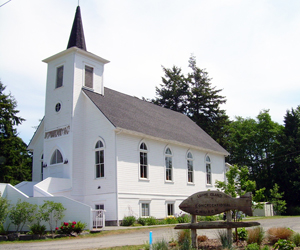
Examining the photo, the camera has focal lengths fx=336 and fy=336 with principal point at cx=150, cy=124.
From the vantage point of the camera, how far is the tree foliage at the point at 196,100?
185 ft

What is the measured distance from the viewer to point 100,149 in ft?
77.9

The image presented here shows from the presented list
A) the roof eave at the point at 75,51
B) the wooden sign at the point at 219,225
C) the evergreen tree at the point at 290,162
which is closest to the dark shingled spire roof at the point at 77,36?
the roof eave at the point at 75,51

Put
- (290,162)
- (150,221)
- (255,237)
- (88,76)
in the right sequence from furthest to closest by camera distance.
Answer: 1. (290,162)
2. (88,76)
3. (150,221)
4. (255,237)

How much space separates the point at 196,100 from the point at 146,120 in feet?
101

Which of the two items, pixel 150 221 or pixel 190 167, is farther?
pixel 190 167

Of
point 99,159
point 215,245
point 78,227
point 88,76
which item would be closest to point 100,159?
point 99,159

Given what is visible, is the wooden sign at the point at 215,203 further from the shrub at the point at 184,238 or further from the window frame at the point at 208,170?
the window frame at the point at 208,170

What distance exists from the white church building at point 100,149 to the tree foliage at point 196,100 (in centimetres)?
2702

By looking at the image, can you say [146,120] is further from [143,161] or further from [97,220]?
[97,220]

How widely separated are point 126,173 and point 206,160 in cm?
1235

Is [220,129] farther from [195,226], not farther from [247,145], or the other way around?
[195,226]

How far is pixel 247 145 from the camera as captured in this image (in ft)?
184

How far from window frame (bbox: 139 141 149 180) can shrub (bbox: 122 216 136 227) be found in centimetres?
348

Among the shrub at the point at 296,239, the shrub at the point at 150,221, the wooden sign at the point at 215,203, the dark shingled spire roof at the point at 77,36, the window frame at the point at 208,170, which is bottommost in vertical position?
the shrub at the point at 150,221
